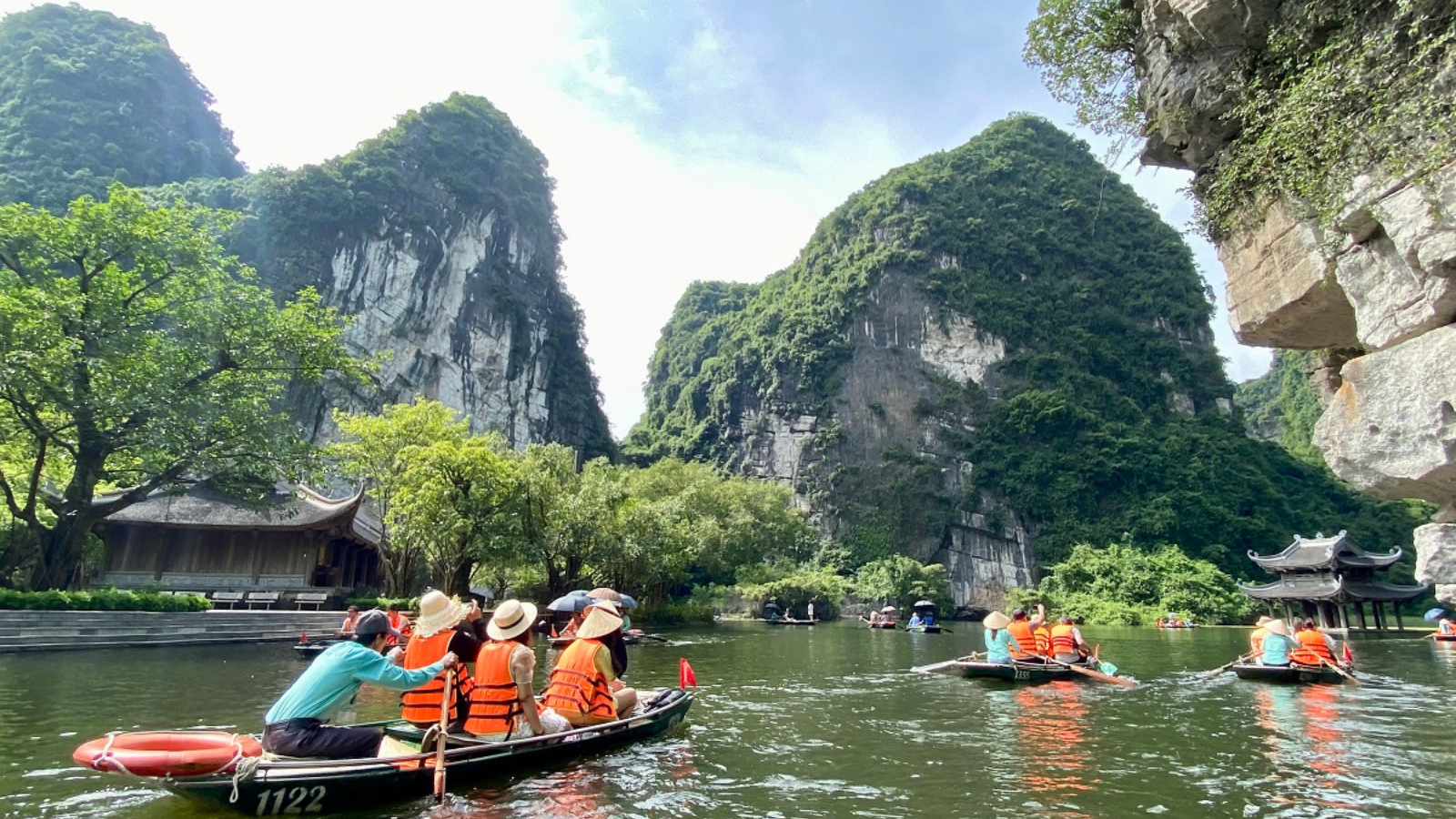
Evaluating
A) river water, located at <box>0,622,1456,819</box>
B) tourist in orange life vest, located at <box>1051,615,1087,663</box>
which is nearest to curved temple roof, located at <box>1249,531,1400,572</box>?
river water, located at <box>0,622,1456,819</box>

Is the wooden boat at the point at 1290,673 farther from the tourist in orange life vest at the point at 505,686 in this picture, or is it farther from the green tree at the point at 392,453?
the green tree at the point at 392,453

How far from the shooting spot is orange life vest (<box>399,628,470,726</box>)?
687cm

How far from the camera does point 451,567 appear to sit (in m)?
23.5

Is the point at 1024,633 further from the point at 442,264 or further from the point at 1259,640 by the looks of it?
the point at 442,264

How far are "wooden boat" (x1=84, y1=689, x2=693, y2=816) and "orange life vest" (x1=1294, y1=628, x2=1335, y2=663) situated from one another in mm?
14088

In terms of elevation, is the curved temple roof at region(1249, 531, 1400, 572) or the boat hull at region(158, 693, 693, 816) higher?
the curved temple roof at region(1249, 531, 1400, 572)

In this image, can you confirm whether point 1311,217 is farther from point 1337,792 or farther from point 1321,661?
point 1321,661

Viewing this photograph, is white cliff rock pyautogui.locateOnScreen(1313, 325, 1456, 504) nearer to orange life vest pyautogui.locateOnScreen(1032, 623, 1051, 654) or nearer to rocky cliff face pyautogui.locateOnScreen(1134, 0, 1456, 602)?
rocky cliff face pyautogui.locateOnScreen(1134, 0, 1456, 602)

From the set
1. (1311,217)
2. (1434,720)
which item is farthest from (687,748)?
(1434,720)

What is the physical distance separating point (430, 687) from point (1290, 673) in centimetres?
1439

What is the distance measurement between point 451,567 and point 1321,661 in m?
21.2

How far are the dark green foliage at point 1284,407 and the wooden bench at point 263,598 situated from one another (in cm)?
6724

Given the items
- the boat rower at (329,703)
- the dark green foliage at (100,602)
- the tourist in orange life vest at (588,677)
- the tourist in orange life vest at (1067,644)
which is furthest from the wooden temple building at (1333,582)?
the dark green foliage at (100,602)

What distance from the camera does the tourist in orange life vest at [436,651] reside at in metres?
6.75
